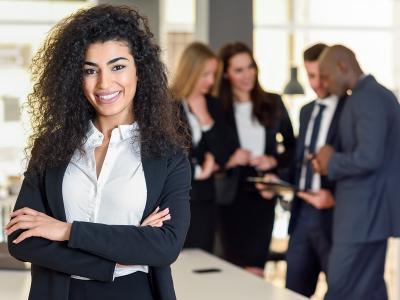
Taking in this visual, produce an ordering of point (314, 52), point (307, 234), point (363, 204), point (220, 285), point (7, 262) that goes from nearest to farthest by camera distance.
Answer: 1. point (220, 285)
2. point (7, 262)
3. point (363, 204)
4. point (307, 234)
5. point (314, 52)

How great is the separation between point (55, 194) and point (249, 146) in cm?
285

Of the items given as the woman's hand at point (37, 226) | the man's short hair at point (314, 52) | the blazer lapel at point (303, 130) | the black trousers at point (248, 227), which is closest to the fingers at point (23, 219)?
the woman's hand at point (37, 226)

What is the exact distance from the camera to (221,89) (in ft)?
15.3

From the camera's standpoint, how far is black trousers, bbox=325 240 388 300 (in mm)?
3684

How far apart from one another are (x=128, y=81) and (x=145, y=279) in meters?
0.47

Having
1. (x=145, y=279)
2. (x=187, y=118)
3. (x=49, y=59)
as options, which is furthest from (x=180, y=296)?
(x=187, y=118)

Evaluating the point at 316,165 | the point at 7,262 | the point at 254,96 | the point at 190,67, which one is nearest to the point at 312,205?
the point at 316,165

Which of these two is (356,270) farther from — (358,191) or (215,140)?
(215,140)

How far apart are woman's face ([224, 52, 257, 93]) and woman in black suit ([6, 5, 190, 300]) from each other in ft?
8.53

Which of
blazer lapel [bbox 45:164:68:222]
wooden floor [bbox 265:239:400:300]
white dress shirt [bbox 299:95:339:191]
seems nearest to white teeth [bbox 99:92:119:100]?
blazer lapel [bbox 45:164:68:222]

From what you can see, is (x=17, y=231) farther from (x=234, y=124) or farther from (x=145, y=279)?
(x=234, y=124)

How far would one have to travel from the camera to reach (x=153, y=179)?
73.5 inches

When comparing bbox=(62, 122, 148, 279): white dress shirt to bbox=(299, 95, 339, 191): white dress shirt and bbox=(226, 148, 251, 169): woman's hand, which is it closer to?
bbox=(299, 95, 339, 191): white dress shirt

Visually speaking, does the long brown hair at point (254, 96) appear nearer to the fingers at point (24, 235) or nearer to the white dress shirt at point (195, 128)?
the white dress shirt at point (195, 128)
